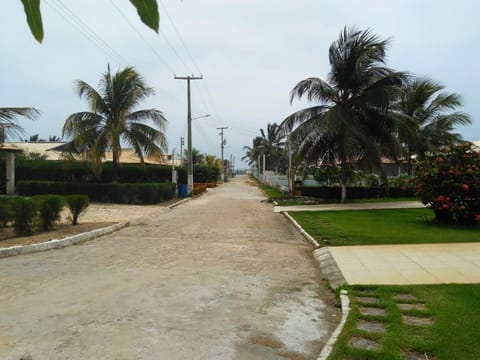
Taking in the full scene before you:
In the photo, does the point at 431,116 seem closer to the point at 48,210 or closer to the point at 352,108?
the point at 352,108

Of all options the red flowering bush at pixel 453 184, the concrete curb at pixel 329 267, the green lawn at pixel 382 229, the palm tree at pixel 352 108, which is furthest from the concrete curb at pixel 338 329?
the palm tree at pixel 352 108

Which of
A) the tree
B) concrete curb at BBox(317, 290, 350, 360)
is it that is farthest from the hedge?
the tree

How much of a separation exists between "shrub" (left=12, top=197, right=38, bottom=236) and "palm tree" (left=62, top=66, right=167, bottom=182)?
10.2 meters

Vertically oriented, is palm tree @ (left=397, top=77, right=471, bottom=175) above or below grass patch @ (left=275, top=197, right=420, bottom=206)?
above

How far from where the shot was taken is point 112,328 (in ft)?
15.1

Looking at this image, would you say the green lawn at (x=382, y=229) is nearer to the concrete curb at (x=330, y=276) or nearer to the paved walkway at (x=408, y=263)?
the concrete curb at (x=330, y=276)

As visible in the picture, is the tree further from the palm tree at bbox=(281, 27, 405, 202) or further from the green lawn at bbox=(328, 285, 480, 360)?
the palm tree at bbox=(281, 27, 405, 202)

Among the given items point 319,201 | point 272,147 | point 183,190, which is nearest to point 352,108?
point 319,201

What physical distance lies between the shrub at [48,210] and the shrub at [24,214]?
31 centimetres

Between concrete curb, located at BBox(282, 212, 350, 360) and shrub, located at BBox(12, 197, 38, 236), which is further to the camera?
shrub, located at BBox(12, 197, 38, 236)

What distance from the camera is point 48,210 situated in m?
11.9

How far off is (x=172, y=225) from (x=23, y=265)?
682cm

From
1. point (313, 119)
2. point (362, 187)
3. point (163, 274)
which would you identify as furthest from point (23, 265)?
point (362, 187)

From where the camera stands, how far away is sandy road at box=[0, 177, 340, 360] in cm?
418
